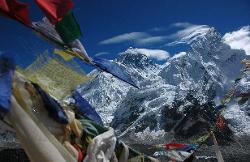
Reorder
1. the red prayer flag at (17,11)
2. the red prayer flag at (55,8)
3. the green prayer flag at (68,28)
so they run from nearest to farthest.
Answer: the red prayer flag at (17,11) → the red prayer flag at (55,8) → the green prayer flag at (68,28)

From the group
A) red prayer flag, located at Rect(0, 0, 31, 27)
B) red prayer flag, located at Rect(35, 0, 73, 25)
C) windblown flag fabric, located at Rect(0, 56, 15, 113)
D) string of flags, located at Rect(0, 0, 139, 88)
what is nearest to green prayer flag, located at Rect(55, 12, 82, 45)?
string of flags, located at Rect(0, 0, 139, 88)

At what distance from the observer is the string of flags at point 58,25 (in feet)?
17.5

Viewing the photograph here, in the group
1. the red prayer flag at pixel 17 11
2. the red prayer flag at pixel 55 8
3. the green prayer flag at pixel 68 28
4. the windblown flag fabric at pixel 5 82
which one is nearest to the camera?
the windblown flag fabric at pixel 5 82

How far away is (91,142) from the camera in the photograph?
19.7 ft

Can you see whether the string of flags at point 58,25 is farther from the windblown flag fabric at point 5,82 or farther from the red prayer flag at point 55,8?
the windblown flag fabric at point 5,82

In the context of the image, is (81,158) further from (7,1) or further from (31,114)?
(7,1)

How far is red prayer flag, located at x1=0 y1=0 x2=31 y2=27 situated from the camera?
527 centimetres

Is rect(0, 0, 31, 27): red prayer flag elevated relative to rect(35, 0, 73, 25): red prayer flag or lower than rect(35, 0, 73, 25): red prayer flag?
lower

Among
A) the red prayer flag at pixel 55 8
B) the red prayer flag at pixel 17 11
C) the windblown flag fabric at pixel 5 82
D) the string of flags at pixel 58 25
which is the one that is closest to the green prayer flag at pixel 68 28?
the string of flags at pixel 58 25

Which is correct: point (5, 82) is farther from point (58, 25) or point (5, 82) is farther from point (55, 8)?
point (58, 25)

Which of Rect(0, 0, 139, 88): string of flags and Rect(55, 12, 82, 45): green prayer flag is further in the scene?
Rect(55, 12, 82, 45): green prayer flag

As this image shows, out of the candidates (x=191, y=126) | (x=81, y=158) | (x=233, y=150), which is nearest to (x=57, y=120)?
(x=81, y=158)

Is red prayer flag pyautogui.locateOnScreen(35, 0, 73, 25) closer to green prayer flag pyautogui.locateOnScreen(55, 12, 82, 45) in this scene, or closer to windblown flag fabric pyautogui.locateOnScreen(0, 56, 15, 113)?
green prayer flag pyautogui.locateOnScreen(55, 12, 82, 45)

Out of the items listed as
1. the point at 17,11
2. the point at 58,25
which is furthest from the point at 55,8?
the point at 17,11
